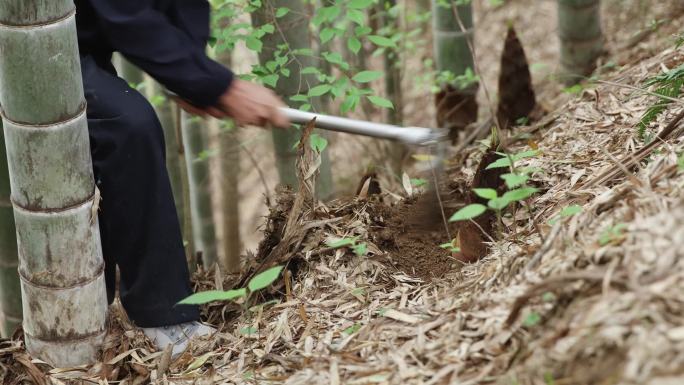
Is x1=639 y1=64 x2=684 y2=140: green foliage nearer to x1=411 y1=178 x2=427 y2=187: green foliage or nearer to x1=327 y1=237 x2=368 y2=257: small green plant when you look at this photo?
x1=411 y1=178 x2=427 y2=187: green foliage

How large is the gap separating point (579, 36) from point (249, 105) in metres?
2.72

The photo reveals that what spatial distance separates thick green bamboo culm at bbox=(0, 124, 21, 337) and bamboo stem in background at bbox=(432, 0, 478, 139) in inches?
105

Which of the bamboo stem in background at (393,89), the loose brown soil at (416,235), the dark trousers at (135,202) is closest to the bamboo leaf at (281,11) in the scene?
the dark trousers at (135,202)

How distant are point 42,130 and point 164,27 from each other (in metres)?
0.55

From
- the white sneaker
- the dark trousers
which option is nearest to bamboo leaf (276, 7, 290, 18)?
the dark trousers

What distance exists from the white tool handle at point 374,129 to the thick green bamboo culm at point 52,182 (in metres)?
0.71

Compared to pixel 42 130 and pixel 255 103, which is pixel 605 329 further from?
pixel 42 130

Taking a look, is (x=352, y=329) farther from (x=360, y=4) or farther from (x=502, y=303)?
(x=360, y=4)

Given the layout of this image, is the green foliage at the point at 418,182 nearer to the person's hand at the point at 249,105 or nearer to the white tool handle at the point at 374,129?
the white tool handle at the point at 374,129

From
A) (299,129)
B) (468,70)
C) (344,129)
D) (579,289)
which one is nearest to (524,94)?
(468,70)

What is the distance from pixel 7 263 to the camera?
328cm

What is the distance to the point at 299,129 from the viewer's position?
146 inches

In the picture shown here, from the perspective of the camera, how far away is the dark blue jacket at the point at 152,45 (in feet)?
8.71

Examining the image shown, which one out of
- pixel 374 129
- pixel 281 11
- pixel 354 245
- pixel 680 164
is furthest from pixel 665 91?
pixel 281 11
